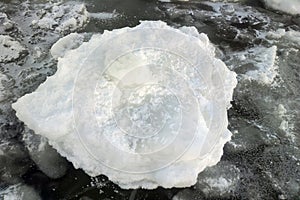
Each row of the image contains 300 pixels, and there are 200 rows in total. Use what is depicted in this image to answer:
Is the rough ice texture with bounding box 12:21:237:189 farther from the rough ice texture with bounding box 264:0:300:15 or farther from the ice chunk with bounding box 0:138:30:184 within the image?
A: the rough ice texture with bounding box 264:0:300:15

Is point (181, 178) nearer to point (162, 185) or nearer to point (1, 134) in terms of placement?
point (162, 185)

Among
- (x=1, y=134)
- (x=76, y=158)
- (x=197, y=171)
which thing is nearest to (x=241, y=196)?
(x=197, y=171)

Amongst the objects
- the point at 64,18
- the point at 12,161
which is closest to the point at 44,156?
the point at 12,161

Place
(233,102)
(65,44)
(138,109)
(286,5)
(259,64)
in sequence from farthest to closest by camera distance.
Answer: (286,5) → (65,44) → (259,64) → (233,102) → (138,109)

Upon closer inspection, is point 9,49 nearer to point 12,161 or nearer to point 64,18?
point 64,18

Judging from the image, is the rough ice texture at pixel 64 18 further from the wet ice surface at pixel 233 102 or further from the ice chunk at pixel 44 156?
the ice chunk at pixel 44 156

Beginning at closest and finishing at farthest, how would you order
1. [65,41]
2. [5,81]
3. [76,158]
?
[76,158] → [5,81] → [65,41]
